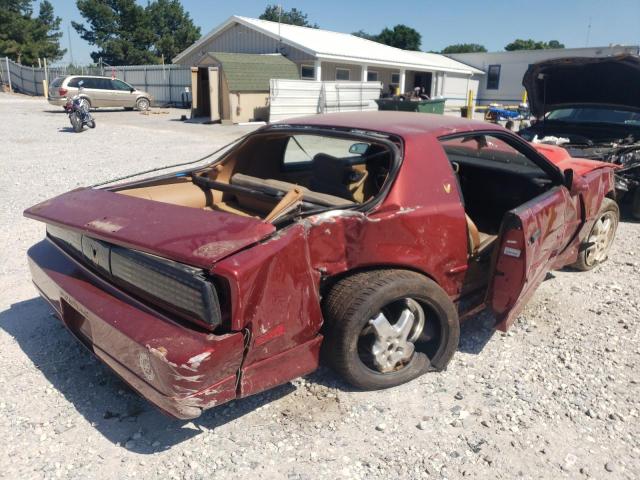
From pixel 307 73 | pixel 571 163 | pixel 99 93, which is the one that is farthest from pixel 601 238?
pixel 99 93

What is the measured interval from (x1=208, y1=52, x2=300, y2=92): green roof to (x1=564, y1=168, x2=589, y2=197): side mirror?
16.0m

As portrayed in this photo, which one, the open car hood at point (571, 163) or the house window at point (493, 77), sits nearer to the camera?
the open car hood at point (571, 163)

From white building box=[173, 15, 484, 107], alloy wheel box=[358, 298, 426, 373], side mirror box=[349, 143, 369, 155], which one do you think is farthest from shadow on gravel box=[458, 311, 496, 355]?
white building box=[173, 15, 484, 107]

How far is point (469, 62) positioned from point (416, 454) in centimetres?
3768

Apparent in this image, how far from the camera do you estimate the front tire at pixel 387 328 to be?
2596mm

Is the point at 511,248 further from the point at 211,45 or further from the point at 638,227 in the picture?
the point at 211,45

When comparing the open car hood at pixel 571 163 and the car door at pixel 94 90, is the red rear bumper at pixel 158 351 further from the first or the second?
the car door at pixel 94 90

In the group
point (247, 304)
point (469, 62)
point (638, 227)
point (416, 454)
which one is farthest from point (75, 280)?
point (469, 62)

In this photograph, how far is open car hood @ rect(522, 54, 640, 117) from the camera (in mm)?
6590

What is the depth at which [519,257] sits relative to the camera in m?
2.94

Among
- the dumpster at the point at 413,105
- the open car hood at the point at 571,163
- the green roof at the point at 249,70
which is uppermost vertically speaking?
the green roof at the point at 249,70

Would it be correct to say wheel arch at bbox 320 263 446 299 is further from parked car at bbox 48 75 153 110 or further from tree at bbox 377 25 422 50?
tree at bbox 377 25 422 50

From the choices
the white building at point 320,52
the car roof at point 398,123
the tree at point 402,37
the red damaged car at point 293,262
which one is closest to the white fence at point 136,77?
the white building at point 320,52

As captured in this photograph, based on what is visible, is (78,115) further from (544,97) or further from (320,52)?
(544,97)
